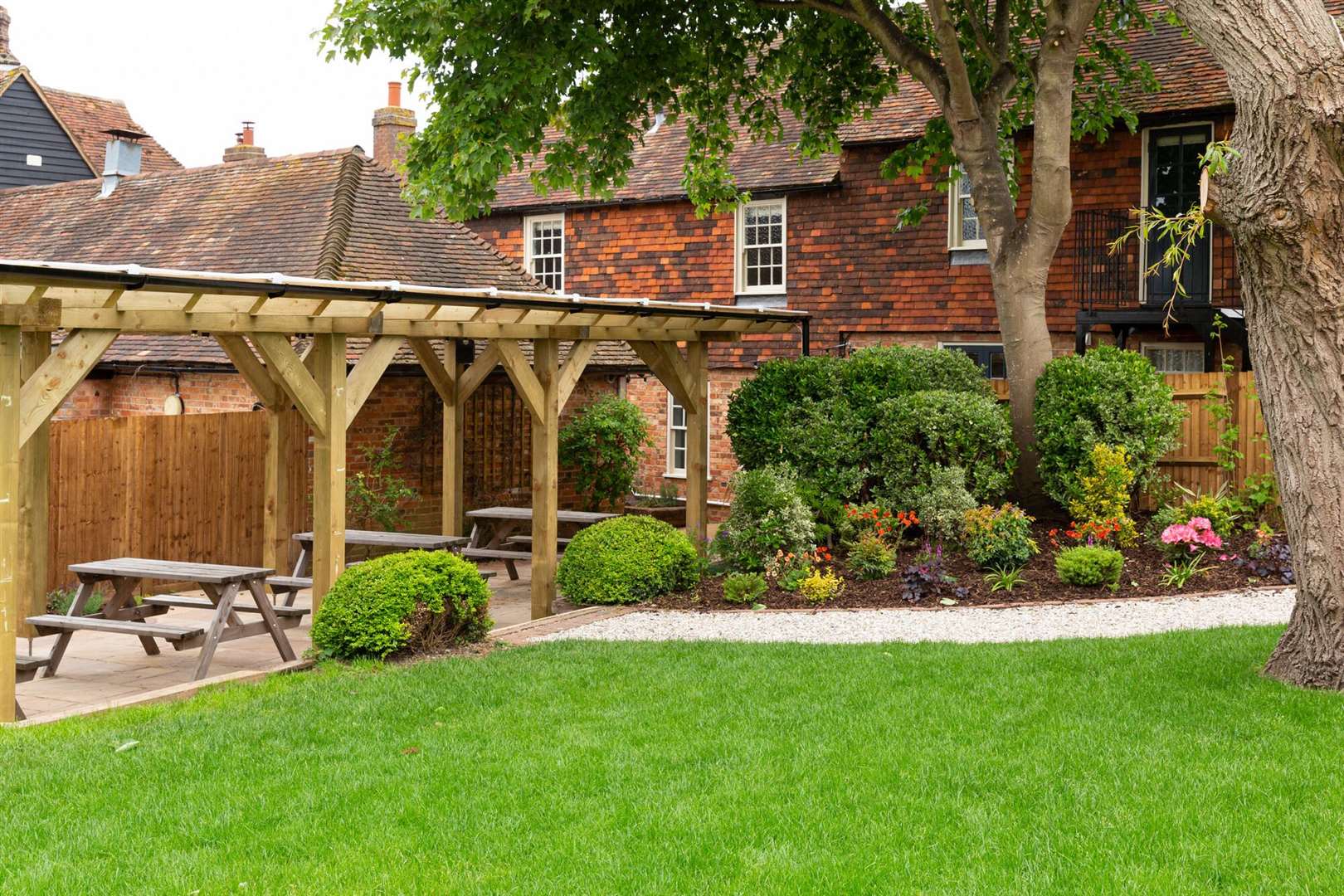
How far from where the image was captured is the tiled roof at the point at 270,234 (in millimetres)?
17188

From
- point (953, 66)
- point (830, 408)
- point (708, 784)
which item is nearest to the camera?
point (708, 784)

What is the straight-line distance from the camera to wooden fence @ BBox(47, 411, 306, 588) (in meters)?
13.5

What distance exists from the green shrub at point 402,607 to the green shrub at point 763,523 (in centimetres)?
352

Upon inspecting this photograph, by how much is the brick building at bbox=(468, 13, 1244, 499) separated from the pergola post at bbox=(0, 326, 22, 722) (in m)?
13.8

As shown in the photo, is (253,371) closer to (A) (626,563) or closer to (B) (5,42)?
(A) (626,563)

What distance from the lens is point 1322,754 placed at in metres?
6.48

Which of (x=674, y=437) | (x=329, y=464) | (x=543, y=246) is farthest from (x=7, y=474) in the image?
(x=543, y=246)

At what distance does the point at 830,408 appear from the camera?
48.3ft

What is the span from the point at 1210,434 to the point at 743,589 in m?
6.42

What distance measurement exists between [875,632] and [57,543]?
810cm

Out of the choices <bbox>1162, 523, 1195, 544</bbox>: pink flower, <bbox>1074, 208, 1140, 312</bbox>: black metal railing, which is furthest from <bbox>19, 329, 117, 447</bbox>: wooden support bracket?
<bbox>1074, 208, 1140, 312</bbox>: black metal railing

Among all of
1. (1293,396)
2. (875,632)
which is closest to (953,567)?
(875,632)

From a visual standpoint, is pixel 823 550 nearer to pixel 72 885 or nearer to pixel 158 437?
pixel 158 437

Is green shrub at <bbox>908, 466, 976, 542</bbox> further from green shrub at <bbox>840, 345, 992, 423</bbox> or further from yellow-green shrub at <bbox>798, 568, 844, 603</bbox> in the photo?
yellow-green shrub at <bbox>798, 568, 844, 603</bbox>
